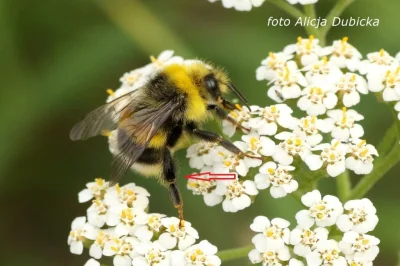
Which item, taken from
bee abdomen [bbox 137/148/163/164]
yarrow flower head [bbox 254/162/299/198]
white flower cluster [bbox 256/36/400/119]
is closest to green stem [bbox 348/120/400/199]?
white flower cluster [bbox 256/36/400/119]

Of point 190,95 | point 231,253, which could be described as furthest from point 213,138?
point 231,253

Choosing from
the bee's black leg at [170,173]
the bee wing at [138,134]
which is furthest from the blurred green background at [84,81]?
the bee wing at [138,134]

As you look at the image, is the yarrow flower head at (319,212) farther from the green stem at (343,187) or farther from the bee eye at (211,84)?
the bee eye at (211,84)

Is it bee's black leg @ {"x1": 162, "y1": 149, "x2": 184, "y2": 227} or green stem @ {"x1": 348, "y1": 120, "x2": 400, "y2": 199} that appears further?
green stem @ {"x1": 348, "y1": 120, "x2": 400, "y2": 199}

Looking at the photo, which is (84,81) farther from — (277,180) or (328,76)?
(277,180)

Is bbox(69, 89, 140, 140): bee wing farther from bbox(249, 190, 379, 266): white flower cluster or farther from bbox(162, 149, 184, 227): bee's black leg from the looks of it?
bbox(249, 190, 379, 266): white flower cluster

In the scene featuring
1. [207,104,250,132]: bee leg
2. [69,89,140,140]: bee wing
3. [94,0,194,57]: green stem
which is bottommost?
[207,104,250,132]: bee leg
